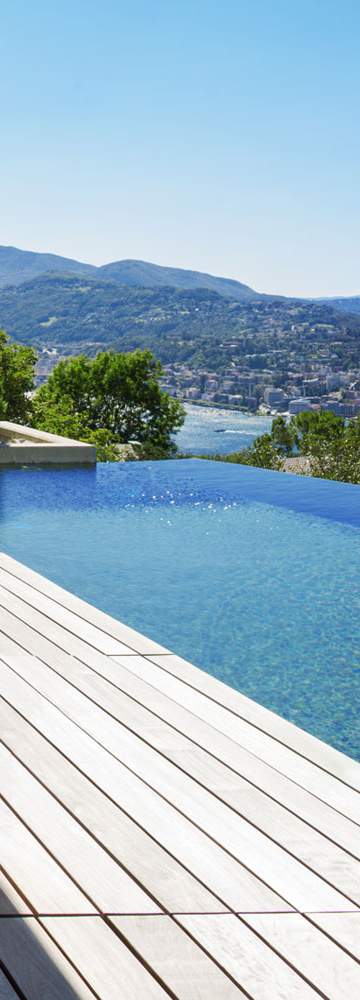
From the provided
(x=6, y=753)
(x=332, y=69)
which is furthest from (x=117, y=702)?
(x=332, y=69)

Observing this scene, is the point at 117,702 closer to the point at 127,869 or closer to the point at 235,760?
the point at 235,760

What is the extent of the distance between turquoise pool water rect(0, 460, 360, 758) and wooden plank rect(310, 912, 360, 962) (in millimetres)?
1656

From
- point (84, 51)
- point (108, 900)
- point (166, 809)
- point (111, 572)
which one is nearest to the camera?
point (108, 900)

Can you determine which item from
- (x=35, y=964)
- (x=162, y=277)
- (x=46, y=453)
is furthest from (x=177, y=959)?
(x=162, y=277)

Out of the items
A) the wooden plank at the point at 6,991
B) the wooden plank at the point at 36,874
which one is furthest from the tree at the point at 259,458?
the wooden plank at the point at 6,991

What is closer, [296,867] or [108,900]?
[108,900]

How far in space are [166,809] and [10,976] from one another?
A: 61cm

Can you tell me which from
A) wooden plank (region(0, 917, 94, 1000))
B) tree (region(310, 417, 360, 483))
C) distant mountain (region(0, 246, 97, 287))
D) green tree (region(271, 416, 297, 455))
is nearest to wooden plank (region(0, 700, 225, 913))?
wooden plank (region(0, 917, 94, 1000))

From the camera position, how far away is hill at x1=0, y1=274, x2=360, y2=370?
5112 centimetres

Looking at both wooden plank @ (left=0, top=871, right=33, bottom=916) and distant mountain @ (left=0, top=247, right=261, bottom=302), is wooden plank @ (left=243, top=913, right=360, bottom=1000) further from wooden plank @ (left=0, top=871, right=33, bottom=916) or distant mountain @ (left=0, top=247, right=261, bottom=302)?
distant mountain @ (left=0, top=247, right=261, bottom=302)

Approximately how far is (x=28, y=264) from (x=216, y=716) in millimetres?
121388

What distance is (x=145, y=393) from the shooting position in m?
19.1

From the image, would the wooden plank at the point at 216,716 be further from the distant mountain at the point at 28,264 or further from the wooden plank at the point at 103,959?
the distant mountain at the point at 28,264

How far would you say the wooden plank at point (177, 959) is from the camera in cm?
147
